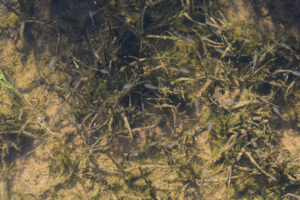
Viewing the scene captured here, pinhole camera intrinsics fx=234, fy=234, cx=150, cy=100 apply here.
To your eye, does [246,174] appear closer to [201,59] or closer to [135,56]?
[201,59]

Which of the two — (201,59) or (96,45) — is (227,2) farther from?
(96,45)

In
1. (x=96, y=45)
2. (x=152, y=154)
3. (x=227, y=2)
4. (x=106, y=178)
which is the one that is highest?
(x=227, y=2)

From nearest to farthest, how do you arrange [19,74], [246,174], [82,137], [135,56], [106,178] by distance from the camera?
[246,174] < [106,178] < [82,137] < [135,56] < [19,74]

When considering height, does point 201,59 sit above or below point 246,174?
above

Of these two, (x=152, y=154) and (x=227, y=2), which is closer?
(x=152, y=154)

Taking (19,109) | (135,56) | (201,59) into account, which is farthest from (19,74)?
(201,59)

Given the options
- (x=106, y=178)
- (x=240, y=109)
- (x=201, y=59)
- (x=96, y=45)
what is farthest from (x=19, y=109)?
(x=240, y=109)

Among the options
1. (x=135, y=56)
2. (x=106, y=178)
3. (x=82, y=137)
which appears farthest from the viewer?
(x=135, y=56)
